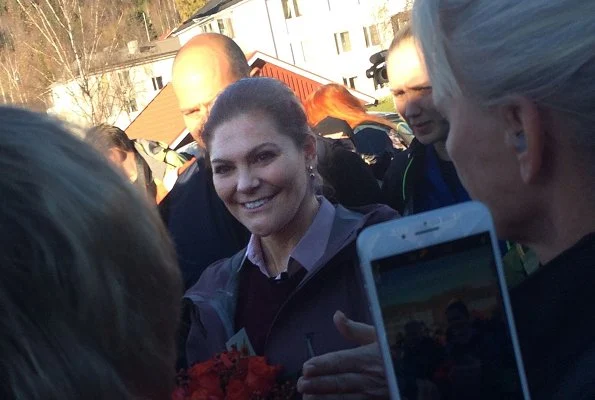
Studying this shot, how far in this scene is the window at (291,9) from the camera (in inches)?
2215

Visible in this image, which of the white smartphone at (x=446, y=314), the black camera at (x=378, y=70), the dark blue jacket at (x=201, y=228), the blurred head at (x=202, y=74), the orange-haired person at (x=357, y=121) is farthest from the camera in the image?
the black camera at (x=378, y=70)

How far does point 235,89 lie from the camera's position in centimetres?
303

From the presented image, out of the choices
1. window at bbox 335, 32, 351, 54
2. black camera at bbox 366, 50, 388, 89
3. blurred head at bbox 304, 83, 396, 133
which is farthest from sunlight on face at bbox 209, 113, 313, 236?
window at bbox 335, 32, 351, 54

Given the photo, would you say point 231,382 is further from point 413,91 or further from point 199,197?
point 413,91

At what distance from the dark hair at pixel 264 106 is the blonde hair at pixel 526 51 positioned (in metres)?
1.51

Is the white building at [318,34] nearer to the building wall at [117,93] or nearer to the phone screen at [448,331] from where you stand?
the building wall at [117,93]

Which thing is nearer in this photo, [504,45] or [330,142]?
[504,45]

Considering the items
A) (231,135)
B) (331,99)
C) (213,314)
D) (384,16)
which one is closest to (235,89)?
(231,135)

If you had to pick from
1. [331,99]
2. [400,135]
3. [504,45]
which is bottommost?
[400,135]

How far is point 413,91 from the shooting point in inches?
152

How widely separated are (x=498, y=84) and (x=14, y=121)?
76cm

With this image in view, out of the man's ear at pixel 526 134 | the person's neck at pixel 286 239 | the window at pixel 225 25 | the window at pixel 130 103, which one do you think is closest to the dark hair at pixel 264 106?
the person's neck at pixel 286 239

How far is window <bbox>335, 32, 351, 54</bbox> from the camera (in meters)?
55.0

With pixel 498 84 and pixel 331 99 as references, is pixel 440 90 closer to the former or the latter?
pixel 498 84
